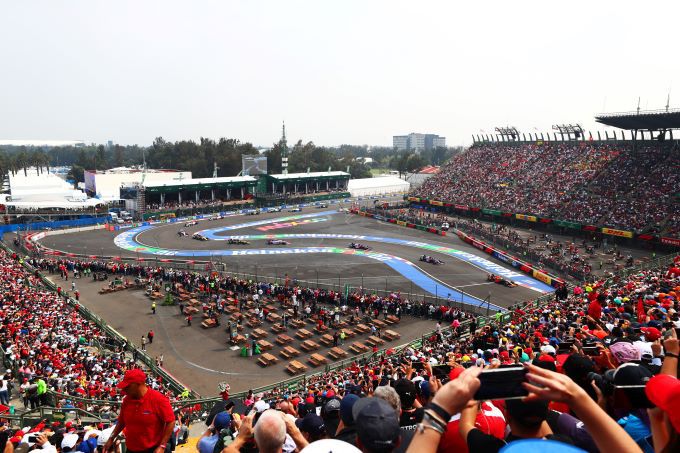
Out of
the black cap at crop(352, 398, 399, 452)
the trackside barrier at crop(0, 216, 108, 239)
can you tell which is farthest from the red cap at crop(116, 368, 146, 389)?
the trackside barrier at crop(0, 216, 108, 239)

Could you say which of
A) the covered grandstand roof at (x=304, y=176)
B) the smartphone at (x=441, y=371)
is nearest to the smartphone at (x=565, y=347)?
the smartphone at (x=441, y=371)

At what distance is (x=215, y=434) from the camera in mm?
5598

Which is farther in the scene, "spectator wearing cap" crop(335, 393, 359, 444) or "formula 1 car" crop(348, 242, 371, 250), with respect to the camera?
"formula 1 car" crop(348, 242, 371, 250)

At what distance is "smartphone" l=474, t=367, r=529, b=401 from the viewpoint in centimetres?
275

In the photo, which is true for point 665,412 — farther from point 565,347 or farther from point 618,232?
point 618,232

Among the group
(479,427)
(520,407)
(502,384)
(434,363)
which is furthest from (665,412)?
(434,363)

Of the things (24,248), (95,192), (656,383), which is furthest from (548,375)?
(95,192)

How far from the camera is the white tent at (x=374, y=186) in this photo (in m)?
103

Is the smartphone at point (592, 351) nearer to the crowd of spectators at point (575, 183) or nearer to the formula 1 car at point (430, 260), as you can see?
the formula 1 car at point (430, 260)

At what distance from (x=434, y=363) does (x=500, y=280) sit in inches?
1049

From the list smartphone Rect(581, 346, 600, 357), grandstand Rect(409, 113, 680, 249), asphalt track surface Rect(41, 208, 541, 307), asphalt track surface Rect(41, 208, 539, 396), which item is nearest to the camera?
smartphone Rect(581, 346, 600, 357)

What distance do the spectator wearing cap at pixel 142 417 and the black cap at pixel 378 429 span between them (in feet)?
11.6

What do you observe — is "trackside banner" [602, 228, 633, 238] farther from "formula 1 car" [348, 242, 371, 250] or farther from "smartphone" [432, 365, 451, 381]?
"smartphone" [432, 365, 451, 381]

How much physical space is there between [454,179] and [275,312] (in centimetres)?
5587
